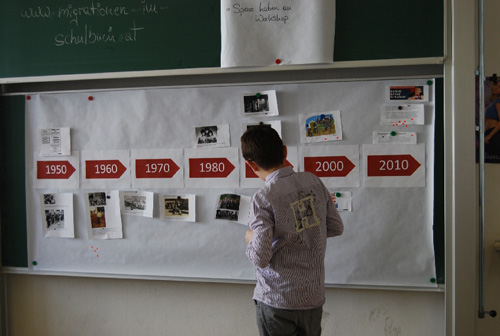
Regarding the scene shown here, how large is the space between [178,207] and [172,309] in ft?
1.90

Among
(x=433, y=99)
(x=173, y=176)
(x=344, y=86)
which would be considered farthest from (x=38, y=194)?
(x=433, y=99)

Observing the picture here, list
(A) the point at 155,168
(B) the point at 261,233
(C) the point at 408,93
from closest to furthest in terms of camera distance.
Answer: (B) the point at 261,233 < (C) the point at 408,93 < (A) the point at 155,168

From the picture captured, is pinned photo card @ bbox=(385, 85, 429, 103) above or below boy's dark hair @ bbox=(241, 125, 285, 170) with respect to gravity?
above

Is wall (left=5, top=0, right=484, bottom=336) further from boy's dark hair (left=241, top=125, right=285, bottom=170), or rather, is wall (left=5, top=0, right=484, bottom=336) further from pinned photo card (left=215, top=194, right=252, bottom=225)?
boy's dark hair (left=241, top=125, right=285, bottom=170)

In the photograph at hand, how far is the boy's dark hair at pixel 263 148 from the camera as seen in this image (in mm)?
1441

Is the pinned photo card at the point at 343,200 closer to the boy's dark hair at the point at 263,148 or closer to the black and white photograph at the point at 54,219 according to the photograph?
the boy's dark hair at the point at 263,148

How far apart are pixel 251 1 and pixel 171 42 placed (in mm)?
466

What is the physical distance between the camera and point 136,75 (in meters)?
2.15

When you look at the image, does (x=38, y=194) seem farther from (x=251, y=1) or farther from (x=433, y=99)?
(x=433, y=99)

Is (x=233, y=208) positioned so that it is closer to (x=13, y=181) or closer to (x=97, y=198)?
(x=97, y=198)

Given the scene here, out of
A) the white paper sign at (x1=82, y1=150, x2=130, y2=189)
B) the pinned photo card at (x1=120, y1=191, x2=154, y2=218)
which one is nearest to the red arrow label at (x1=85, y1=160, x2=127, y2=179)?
the white paper sign at (x1=82, y1=150, x2=130, y2=189)

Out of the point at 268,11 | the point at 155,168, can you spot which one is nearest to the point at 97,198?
the point at 155,168

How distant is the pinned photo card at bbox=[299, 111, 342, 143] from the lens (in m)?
2.03

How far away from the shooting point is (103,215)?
2.25 metres
